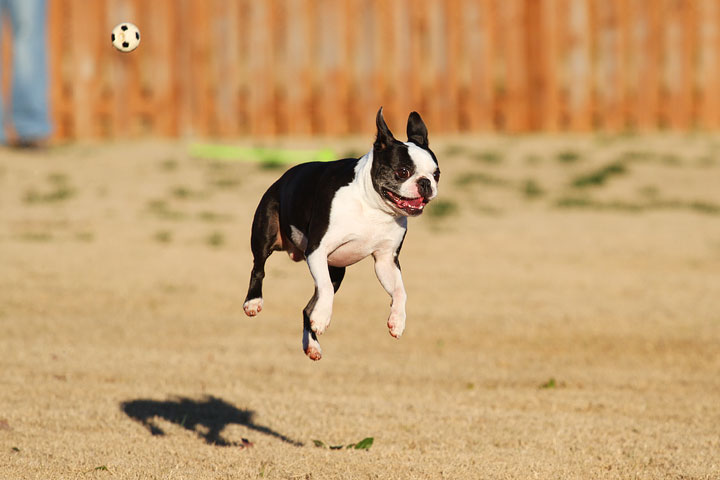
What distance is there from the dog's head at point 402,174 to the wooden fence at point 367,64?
15594 millimetres

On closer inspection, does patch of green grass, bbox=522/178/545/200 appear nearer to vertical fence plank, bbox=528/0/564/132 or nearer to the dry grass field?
the dry grass field

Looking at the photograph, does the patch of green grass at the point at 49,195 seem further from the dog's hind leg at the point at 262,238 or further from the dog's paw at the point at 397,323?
the dog's paw at the point at 397,323

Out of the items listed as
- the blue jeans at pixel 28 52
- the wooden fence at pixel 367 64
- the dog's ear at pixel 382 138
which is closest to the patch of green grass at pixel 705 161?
the wooden fence at pixel 367 64

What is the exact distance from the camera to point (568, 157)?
73.7ft

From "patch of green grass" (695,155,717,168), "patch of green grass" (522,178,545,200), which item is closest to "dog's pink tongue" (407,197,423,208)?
"patch of green grass" (522,178,545,200)

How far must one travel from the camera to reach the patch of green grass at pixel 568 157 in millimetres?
22469

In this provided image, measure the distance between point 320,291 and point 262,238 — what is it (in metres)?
0.83

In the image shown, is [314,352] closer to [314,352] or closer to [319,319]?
[314,352]

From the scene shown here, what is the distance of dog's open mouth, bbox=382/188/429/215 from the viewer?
641 centimetres

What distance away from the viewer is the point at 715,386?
11914 mm

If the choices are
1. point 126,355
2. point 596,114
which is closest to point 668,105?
point 596,114

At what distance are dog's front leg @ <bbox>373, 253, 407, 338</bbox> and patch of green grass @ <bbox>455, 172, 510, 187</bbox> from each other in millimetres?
15113

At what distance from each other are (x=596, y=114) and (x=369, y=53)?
4771 mm

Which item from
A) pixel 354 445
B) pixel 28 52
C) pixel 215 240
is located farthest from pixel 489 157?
pixel 354 445
